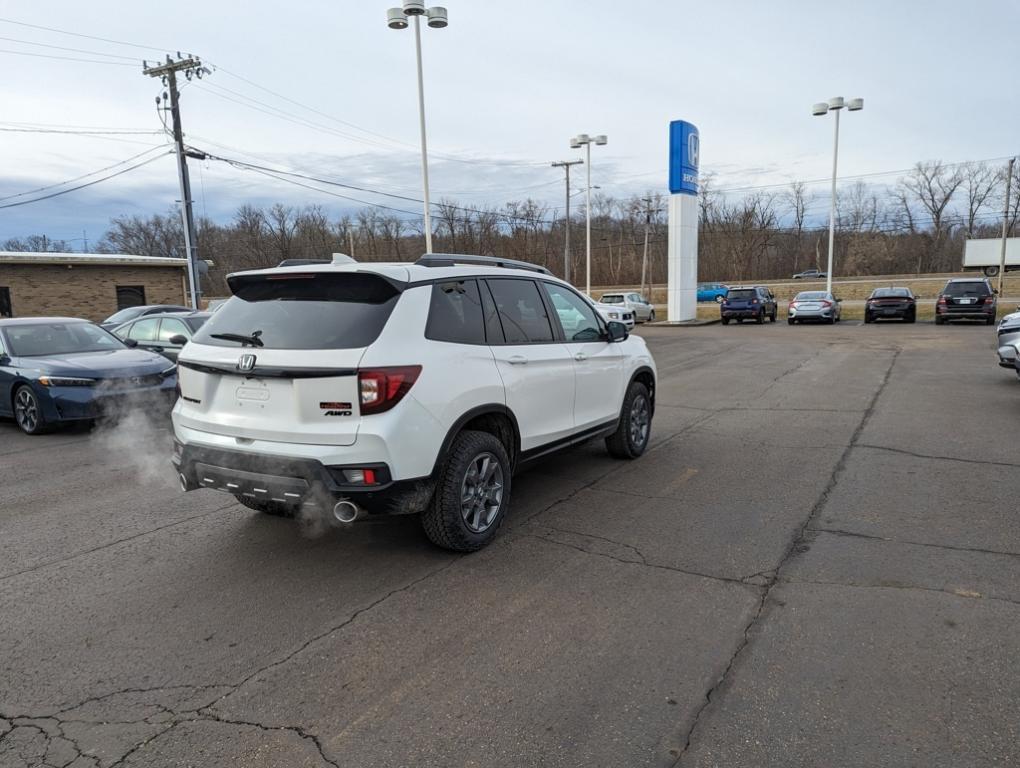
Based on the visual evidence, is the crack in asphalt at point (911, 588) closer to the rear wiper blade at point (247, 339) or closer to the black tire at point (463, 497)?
the black tire at point (463, 497)

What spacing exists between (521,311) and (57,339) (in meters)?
7.55

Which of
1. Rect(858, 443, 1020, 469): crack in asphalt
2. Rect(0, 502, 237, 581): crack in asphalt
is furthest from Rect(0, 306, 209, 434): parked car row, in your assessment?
Rect(858, 443, 1020, 469): crack in asphalt

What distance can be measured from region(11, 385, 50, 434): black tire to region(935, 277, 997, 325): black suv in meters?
27.8

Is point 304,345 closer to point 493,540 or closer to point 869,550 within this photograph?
point 493,540

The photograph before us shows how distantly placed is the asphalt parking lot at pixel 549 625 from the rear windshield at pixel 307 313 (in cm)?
139

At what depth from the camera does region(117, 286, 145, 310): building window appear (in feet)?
101

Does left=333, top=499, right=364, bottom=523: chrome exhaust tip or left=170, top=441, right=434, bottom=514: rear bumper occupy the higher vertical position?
left=170, top=441, right=434, bottom=514: rear bumper

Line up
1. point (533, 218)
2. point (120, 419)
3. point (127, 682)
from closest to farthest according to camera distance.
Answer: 1. point (127, 682)
2. point (120, 419)
3. point (533, 218)

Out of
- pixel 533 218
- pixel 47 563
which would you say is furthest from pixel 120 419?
pixel 533 218

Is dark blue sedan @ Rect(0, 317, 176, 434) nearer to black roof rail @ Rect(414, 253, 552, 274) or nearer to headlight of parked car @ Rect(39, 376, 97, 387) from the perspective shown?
headlight of parked car @ Rect(39, 376, 97, 387)

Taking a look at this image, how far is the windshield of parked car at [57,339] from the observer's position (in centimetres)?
902

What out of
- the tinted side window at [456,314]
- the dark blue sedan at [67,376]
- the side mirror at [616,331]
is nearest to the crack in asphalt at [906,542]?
the side mirror at [616,331]

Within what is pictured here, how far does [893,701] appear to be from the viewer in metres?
2.76

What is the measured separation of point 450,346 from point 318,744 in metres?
2.27
